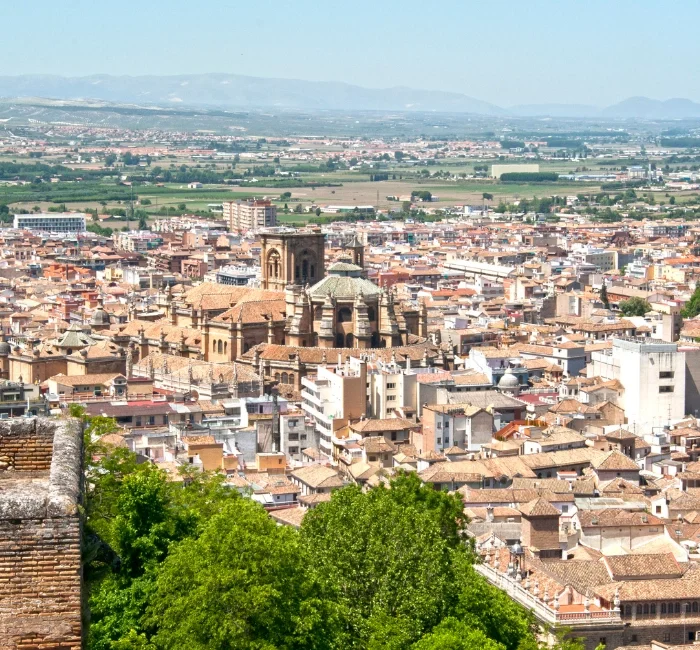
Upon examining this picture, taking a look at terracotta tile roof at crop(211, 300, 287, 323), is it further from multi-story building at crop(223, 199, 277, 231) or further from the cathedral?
multi-story building at crop(223, 199, 277, 231)

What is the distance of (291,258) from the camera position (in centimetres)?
6681

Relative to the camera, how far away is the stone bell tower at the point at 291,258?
219 ft

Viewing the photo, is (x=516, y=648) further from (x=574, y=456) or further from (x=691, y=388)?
(x=691, y=388)

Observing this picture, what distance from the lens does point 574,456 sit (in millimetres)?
45156

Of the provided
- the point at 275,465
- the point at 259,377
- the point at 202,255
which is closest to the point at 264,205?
the point at 202,255

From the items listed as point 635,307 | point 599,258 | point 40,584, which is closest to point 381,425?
point 40,584

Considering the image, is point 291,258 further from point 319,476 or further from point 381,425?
point 319,476

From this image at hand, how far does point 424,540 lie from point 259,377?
104ft

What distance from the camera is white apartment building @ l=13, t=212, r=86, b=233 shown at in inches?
6127

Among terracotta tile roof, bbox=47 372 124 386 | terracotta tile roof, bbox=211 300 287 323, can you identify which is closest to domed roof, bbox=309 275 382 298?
terracotta tile roof, bbox=211 300 287 323

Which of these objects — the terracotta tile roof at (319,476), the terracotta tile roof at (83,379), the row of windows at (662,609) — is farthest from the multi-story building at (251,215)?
the row of windows at (662,609)

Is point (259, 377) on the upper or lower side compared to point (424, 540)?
lower

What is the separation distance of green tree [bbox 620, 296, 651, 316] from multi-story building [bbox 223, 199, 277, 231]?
62809 mm

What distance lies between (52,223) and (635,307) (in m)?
79.9
